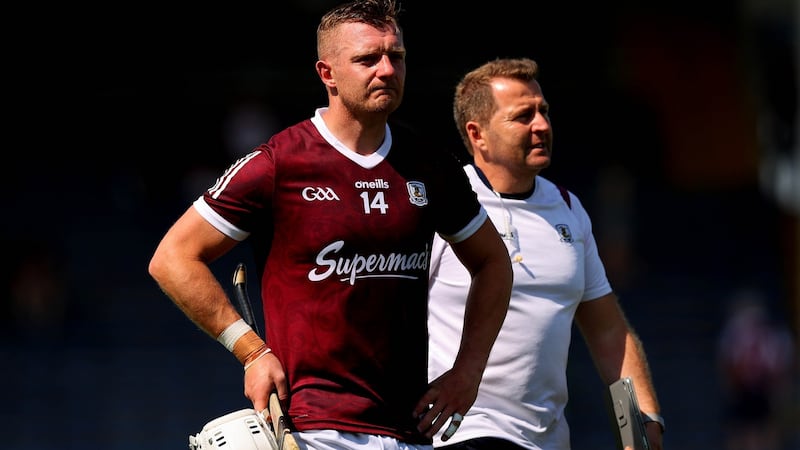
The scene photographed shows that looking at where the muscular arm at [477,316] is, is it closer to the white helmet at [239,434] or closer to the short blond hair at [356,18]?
the white helmet at [239,434]

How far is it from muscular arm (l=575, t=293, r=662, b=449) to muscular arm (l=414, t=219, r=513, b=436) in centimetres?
107

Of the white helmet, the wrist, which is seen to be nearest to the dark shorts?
the wrist

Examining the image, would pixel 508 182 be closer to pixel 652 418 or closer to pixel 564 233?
pixel 564 233

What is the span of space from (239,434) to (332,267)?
0.60m

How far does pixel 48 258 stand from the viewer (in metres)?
18.5

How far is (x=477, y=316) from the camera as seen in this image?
4.81 m

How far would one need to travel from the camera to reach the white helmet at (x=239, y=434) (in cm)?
425

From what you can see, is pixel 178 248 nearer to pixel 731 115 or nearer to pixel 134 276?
pixel 134 276

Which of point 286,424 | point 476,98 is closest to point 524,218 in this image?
point 476,98

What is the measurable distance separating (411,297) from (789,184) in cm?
1689

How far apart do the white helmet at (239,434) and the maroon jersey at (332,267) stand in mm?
149

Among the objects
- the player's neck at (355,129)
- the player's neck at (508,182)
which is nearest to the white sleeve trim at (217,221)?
the player's neck at (355,129)

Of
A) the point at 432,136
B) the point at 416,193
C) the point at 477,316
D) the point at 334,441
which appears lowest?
the point at 432,136

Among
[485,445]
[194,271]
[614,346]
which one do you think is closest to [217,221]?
[194,271]
